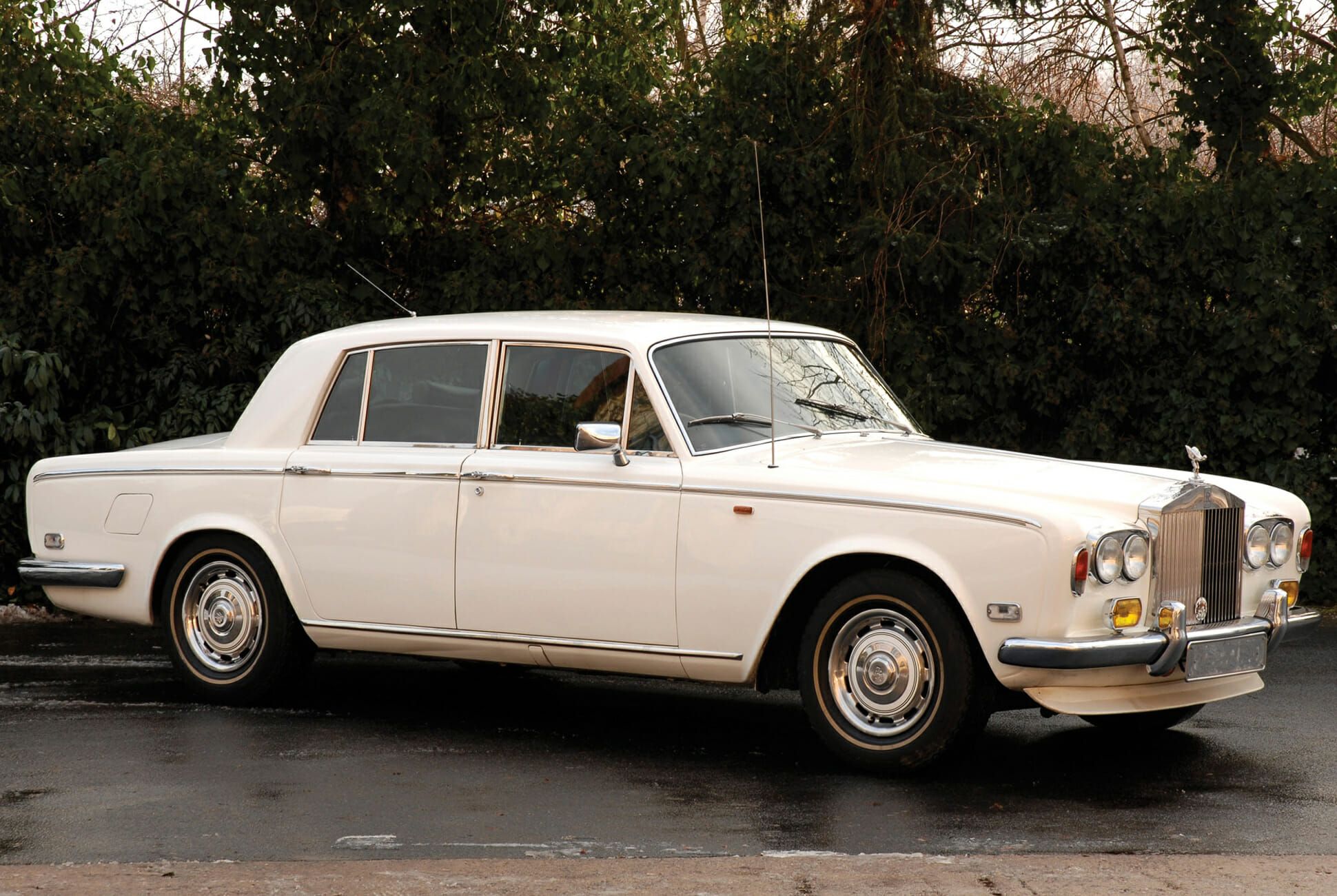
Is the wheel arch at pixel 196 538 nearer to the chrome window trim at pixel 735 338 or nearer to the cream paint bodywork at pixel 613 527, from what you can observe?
the cream paint bodywork at pixel 613 527

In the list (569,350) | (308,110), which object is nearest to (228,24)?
(308,110)

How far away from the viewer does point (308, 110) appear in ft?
38.9

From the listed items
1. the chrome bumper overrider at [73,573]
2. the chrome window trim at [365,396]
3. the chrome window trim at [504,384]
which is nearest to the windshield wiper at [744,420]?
the chrome window trim at [504,384]

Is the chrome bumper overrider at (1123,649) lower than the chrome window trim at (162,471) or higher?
lower

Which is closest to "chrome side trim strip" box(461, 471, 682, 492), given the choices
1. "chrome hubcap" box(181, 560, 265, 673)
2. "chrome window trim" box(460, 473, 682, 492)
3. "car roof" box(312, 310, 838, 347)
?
"chrome window trim" box(460, 473, 682, 492)

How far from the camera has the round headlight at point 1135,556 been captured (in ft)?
19.2

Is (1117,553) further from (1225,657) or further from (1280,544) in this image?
(1280,544)

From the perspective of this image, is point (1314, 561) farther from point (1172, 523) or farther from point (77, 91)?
point (77, 91)

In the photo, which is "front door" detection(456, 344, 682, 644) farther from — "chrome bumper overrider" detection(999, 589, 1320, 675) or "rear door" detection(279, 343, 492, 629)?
"chrome bumper overrider" detection(999, 589, 1320, 675)

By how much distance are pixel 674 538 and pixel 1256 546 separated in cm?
229

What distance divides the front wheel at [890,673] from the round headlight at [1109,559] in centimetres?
54

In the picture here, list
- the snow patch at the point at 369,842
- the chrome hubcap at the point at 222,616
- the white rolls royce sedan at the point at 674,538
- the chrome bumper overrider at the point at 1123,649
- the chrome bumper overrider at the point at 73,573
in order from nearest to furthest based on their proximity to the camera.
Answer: the snow patch at the point at 369,842 → the chrome bumper overrider at the point at 1123,649 → the white rolls royce sedan at the point at 674,538 → the chrome hubcap at the point at 222,616 → the chrome bumper overrider at the point at 73,573

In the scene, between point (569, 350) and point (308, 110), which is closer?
point (569, 350)

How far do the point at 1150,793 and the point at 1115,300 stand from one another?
561cm
